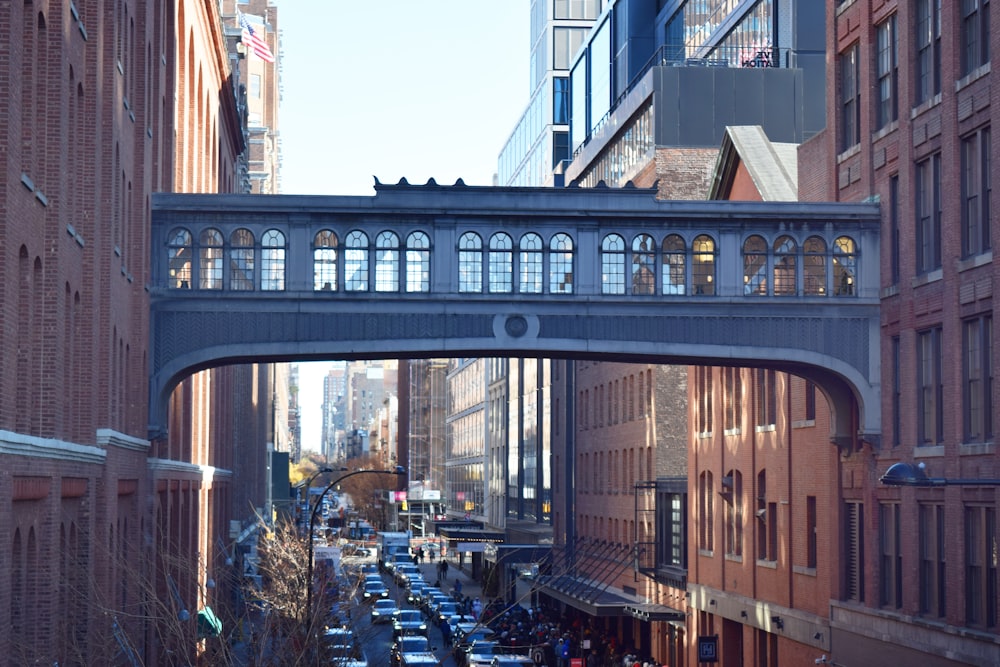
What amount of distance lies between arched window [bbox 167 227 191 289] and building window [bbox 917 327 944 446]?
55.5 feet

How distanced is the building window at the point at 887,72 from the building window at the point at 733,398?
13.2m

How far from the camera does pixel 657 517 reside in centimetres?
6178

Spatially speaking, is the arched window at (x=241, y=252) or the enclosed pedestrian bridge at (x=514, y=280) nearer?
the enclosed pedestrian bridge at (x=514, y=280)

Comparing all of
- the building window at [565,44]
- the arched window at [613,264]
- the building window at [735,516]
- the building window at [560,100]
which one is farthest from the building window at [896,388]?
the building window at [565,44]

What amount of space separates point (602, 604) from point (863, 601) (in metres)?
21.3

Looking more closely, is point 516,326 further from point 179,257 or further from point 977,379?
point 977,379

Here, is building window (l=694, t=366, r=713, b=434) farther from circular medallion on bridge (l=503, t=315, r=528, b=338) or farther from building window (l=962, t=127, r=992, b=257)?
building window (l=962, t=127, r=992, b=257)

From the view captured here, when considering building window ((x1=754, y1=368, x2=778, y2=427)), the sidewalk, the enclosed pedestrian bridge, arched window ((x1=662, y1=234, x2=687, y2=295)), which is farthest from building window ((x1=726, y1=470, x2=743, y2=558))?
the sidewalk

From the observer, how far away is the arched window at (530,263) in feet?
129

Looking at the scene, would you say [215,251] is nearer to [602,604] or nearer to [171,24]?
[171,24]

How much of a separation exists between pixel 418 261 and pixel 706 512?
19318mm

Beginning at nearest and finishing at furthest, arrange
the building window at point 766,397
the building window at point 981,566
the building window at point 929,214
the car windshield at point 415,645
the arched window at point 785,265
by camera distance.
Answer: the building window at point 981,566
the building window at point 929,214
the arched window at point 785,265
the building window at point 766,397
the car windshield at point 415,645

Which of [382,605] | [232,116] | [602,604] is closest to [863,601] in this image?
[602,604]

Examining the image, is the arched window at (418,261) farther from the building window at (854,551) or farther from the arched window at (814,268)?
the building window at (854,551)
